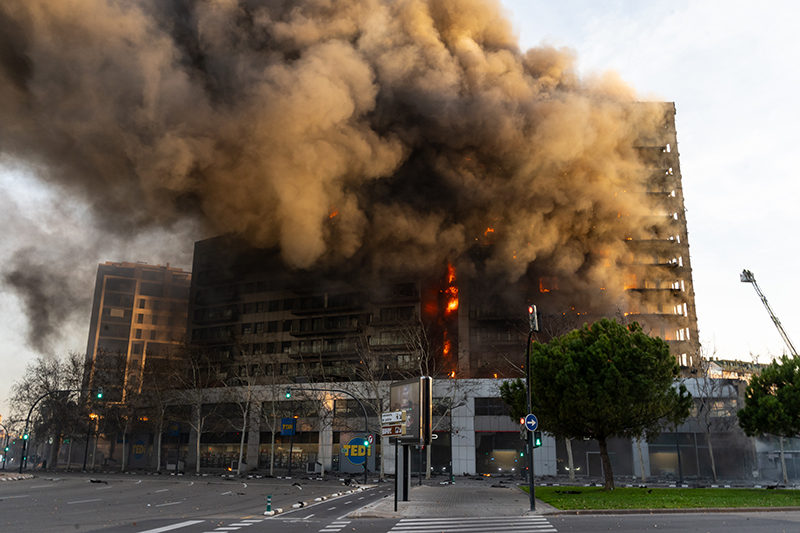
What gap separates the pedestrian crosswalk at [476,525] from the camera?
1404cm

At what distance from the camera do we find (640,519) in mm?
15938

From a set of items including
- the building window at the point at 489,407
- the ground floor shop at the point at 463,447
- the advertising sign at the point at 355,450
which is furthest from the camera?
the advertising sign at the point at 355,450

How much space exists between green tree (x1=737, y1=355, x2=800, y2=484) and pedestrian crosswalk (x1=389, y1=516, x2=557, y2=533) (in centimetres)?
1899

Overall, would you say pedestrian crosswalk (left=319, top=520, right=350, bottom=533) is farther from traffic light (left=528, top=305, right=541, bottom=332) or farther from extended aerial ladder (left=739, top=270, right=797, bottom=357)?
extended aerial ladder (left=739, top=270, right=797, bottom=357)

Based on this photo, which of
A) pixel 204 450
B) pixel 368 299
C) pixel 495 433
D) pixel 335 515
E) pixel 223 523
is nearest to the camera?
pixel 223 523

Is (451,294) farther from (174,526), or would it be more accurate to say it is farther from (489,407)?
(174,526)

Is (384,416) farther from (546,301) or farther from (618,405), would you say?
(546,301)

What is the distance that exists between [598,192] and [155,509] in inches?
2188

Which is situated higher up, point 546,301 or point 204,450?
point 546,301

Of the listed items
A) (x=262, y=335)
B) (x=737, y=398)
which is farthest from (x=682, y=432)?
(x=262, y=335)

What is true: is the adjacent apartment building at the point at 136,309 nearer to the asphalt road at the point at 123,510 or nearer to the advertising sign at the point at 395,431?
the asphalt road at the point at 123,510

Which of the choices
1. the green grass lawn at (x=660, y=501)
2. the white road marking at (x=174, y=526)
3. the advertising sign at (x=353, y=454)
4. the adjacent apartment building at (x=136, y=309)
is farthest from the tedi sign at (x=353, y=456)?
the adjacent apartment building at (x=136, y=309)

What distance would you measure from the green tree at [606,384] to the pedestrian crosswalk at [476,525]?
34.0 feet

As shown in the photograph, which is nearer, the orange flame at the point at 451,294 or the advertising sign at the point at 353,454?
the advertising sign at the point at 353,454
